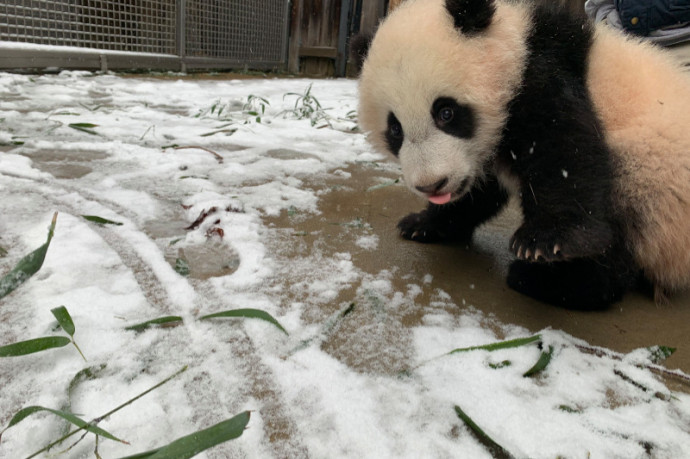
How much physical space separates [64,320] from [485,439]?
0.90 m

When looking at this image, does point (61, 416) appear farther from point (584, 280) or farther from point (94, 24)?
point (94, 24)

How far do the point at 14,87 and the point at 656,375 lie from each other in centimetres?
507

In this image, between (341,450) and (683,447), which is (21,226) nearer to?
(341,450)

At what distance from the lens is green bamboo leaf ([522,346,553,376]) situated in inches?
44.9

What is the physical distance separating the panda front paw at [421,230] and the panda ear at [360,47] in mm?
667

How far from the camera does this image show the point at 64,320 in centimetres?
109

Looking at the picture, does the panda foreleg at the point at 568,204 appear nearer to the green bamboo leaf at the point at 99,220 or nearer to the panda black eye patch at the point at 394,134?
the panda black eye patch at the point at 394,134

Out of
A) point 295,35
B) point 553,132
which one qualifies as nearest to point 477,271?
point 553,132

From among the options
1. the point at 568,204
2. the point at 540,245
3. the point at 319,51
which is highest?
the point at 319,51

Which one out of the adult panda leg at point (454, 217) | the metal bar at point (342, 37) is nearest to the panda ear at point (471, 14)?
the adult panda leg at point (454, 217)

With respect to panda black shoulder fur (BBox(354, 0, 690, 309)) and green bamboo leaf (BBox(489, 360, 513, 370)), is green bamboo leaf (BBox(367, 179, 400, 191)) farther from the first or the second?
green bamboo leaf (BBox(489, 360, 513, 370))

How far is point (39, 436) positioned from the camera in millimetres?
856

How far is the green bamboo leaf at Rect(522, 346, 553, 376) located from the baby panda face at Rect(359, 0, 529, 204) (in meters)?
0.62

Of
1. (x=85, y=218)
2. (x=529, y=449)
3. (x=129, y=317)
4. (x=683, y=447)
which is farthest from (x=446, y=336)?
(x=85, y=218)
